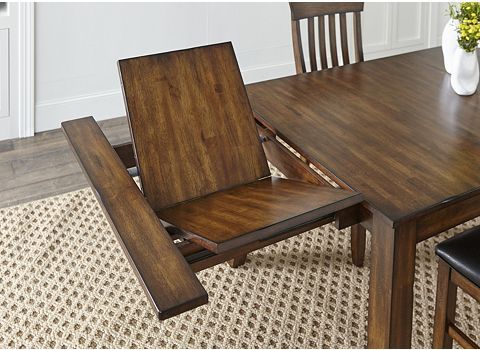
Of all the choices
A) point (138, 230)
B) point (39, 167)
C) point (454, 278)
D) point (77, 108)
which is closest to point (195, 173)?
→ point (138, 230)

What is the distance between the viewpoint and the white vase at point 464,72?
2053 mm

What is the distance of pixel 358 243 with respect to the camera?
7.54 feet

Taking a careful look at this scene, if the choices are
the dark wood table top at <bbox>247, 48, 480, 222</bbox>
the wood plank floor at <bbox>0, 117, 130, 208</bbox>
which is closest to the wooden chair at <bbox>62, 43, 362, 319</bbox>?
the dark wood table top at <bbox>247, 48, 480, 222</bbox>

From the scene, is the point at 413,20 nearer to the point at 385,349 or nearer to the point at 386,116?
the point at 386,116

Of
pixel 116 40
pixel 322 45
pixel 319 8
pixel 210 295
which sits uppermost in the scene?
pixel 319 8

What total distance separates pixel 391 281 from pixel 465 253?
24 cm

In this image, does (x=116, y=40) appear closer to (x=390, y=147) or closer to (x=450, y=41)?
(x=450, y=41)

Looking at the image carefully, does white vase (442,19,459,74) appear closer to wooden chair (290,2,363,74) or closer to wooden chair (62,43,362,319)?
wooden chair (290,2,363,74)

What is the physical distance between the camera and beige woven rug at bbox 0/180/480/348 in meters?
2.02

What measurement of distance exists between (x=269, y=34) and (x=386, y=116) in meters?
2.01

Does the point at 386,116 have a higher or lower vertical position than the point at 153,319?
higher

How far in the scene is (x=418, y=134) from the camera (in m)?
1.84

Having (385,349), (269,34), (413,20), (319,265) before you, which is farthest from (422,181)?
(413,20)

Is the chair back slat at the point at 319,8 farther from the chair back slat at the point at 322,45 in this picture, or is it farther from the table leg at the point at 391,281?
the table leg at the point at 391,281
